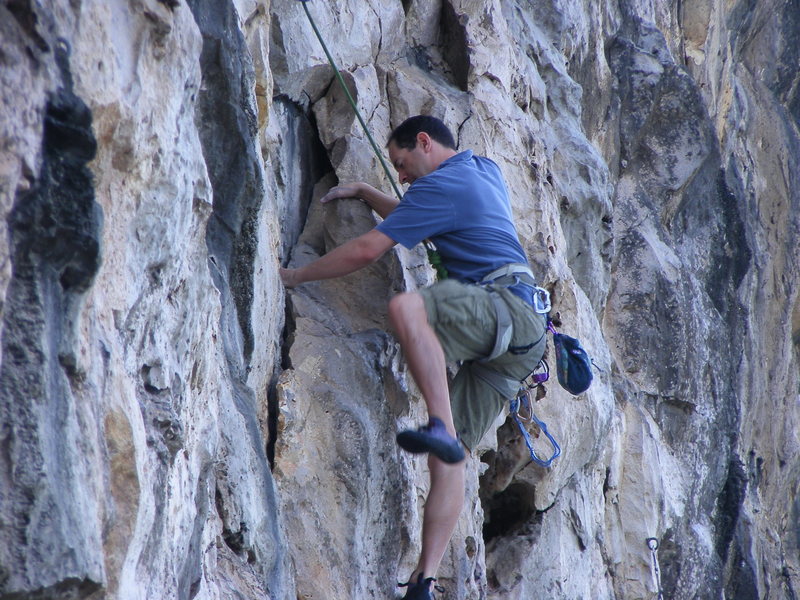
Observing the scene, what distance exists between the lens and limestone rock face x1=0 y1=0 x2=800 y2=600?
256cm

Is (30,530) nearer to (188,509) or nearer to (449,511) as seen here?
(188,509)

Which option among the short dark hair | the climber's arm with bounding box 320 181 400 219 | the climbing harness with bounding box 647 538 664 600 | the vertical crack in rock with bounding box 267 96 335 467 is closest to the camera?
the short dark hair

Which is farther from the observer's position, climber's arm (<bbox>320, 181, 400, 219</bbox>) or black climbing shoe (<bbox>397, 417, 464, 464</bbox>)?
climber's arm (<bbox>320, 181, 400, 219</bbox>)

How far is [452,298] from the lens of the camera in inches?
179

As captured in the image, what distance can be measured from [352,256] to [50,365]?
2.41m

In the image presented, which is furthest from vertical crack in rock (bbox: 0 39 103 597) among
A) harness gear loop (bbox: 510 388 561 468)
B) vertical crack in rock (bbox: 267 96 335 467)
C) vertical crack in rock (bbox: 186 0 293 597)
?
harness gear loop (bbox: 510 388 561 468)

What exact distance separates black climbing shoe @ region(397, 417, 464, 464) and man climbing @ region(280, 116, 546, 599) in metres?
0.08

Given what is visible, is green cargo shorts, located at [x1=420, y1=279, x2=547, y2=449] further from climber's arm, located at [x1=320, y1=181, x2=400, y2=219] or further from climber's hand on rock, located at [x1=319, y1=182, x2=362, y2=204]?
climber's hand on rock, located at [x1=319, y1=182, x2=362, y2=204]

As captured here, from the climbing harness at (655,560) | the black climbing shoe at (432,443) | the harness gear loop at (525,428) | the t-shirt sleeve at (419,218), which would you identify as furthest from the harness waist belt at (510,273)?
the climbing harness at (655,560)

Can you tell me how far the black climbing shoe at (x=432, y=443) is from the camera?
3985mm

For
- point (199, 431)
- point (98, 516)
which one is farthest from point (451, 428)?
point (98, 516)

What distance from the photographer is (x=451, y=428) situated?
431cm

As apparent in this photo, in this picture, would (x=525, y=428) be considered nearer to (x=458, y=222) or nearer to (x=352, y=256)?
(x=458, y=222)

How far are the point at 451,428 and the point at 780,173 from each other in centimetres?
1222
